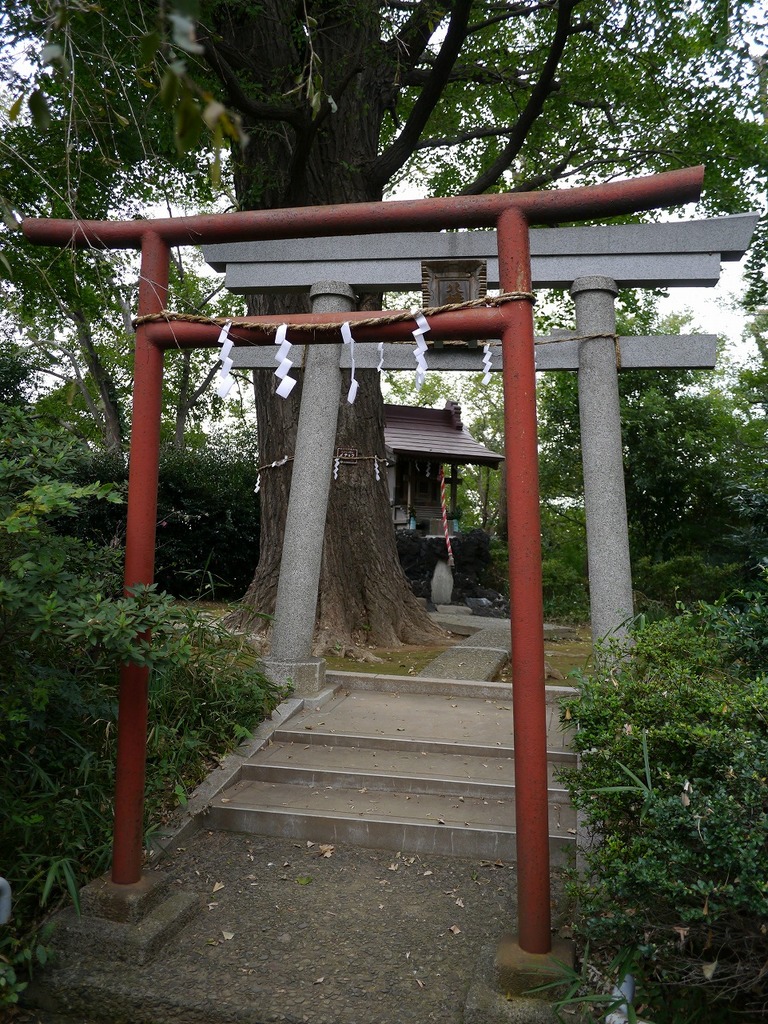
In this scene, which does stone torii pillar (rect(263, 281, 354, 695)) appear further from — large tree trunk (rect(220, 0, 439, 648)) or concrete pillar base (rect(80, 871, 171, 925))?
concrete pillar base (rect(80, 871, 171, 925))

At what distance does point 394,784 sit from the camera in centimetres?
465

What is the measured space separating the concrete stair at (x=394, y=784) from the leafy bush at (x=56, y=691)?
1.59ft

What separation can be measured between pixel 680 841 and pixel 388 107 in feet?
31.0

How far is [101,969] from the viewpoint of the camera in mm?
3027

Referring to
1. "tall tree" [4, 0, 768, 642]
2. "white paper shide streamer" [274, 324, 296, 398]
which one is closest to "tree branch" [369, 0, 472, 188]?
"tall tree" [4, 0, 768, 642]

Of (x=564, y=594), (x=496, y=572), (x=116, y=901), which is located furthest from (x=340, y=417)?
(x=496, y=572)

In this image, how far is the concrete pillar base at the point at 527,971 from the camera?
8.91 ft

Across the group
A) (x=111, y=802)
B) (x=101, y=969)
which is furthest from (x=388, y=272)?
(x=101, y=969)

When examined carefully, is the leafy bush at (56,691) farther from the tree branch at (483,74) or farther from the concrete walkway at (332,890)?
the tree branch at (483,74)

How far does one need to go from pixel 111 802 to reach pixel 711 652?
2.96 metres

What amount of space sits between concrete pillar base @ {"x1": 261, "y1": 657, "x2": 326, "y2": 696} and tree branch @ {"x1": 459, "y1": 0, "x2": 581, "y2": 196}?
431 cm

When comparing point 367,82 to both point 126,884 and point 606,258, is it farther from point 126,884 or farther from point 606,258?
point 126,884

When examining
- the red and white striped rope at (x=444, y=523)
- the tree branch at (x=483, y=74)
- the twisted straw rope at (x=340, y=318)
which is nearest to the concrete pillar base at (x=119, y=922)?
the twisted straw rope at (x=340, y=318)

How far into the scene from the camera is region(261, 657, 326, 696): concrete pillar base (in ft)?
19.6
